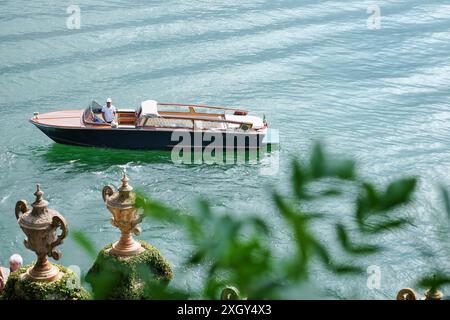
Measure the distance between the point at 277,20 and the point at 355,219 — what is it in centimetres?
2392

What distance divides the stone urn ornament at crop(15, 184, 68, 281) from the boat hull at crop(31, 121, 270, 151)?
10022mm

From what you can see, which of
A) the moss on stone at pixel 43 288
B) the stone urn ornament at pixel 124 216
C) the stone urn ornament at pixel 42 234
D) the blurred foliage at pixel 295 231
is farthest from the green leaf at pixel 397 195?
the stone urn ornament at pixel 124 216

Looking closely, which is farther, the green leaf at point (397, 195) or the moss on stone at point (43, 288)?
the moss on stone at point (43, 288)

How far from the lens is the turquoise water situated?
571 inches

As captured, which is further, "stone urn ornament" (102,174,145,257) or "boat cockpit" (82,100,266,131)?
"boat cockpit" (82,100,266,131)

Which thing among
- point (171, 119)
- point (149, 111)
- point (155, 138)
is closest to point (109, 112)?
point (149, 111)

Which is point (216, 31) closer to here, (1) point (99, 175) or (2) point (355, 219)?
(1) point (99, 175)

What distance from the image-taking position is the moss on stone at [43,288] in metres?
6.09

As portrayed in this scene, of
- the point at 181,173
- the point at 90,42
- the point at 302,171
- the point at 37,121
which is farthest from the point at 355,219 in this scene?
the point at 90,42

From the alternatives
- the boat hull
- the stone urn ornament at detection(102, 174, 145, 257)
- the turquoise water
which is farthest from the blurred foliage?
the boat hull

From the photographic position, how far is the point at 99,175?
51.0 ft

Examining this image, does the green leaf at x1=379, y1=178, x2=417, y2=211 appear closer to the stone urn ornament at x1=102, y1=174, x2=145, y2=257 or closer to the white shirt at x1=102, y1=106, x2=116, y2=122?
the stone urn ornament at x1=102, y1=174, x2=145, y2=257

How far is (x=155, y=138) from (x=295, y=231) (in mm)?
15022

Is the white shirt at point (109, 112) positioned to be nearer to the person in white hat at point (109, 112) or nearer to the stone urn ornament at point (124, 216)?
the person in white hat at point (109, 112)
